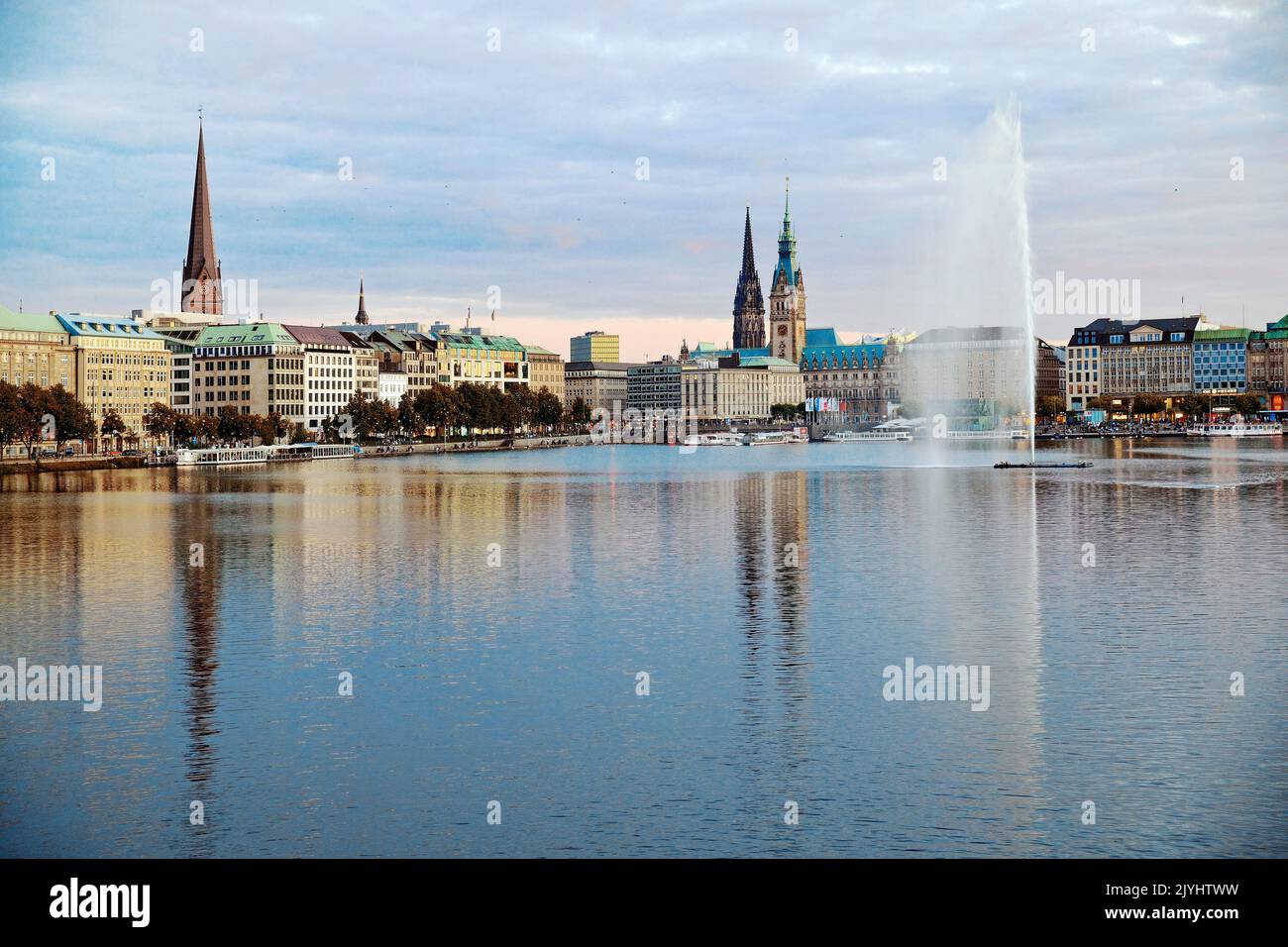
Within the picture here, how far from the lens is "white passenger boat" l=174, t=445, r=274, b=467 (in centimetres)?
13038

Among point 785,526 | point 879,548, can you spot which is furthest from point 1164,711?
point 785,526

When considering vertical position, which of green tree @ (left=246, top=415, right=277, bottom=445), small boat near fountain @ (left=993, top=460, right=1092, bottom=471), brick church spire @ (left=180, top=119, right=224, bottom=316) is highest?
brick church spire @ (left=180, top=119, right=224, bottom=316)

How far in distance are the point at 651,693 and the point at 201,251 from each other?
568ft

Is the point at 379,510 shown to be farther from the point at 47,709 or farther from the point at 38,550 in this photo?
the point at 47,709

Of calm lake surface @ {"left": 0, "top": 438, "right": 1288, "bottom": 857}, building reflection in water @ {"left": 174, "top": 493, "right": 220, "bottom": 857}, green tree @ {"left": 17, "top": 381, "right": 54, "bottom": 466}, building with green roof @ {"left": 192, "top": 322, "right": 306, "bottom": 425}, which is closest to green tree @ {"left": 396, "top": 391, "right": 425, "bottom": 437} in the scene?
building with green roof @ {"left": 192, "top": 322, "right": 306, "bottom": 425}

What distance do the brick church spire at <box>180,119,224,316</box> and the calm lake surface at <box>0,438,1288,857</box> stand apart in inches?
5351

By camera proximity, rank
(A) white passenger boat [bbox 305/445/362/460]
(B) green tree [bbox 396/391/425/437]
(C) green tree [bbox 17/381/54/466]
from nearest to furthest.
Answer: (C) green tree [bbox 17/381/54/466]
(A) white passenger boat [bbox 305/445/362/460]
(B) green tree [bbox 396/391/425/437]

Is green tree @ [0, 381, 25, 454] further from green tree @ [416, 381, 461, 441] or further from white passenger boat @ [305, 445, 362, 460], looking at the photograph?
green tree @ [416, 381, 461, 441]

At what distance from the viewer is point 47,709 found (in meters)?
25.1

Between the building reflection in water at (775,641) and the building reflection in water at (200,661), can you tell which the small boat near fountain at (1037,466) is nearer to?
the building reflection in water at (775,641)

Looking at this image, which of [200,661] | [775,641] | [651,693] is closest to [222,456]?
[200,661]

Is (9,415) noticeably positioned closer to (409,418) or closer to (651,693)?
(409,418)
